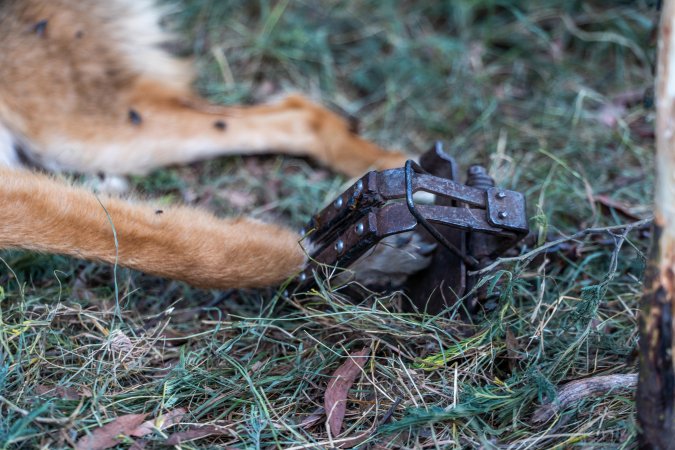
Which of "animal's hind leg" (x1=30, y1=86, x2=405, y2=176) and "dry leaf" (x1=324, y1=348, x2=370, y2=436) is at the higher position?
"animal's hind leg" (x1=30, y1=86, x2=405, y2=176)

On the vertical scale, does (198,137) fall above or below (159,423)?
above

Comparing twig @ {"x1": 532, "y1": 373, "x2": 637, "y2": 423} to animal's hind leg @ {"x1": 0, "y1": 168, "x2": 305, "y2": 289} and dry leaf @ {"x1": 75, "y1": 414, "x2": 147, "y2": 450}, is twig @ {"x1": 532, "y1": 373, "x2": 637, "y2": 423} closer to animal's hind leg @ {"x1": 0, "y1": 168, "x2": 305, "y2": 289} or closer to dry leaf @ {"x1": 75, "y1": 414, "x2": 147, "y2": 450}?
animal's hind leg @ {"x1": 0, "y1": 168, "x2": 305, "y2": 289}

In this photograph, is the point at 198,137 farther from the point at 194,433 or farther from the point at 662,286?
the point at 662,286

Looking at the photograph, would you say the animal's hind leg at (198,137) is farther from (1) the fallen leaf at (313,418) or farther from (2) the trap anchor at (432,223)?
(1) the fallen leaf at (313,418)

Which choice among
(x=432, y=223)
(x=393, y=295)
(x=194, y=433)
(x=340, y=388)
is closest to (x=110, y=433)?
(x=194, y=433)

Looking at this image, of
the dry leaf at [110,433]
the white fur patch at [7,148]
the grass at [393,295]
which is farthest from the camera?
the white fur patch at [7,148]

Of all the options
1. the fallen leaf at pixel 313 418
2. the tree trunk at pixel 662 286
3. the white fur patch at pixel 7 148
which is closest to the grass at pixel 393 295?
the fallen leaf at pixel 313 418

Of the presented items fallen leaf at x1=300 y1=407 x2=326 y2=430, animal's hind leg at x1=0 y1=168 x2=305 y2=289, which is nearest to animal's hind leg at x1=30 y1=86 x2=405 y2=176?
animal's hind leg at x1=0 y1=168 x2=305 y2=289
